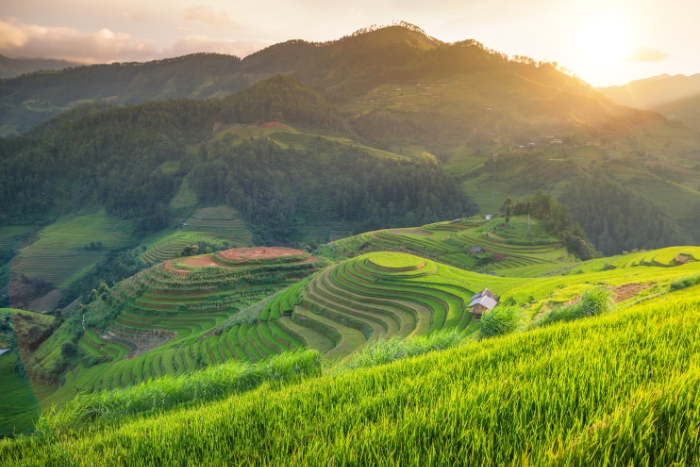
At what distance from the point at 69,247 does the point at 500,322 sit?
73.3 m

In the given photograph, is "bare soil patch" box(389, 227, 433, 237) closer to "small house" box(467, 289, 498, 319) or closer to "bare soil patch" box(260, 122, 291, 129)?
"small house" box(467, 289, 498, 319)

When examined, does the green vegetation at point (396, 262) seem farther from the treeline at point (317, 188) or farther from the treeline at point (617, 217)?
the treeline at point (617, 217)

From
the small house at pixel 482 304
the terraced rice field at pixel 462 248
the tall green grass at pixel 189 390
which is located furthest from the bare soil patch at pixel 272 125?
the tall green grass at pixel 189 390

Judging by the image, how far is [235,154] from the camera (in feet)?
290

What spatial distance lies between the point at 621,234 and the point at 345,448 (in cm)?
7274

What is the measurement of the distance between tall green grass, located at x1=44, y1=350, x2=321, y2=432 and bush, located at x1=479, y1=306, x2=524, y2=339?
2.93 metres

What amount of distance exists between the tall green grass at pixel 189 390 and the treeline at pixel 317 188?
6680 centimetres

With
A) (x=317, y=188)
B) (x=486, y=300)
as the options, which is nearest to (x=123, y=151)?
(x=317, y=188)

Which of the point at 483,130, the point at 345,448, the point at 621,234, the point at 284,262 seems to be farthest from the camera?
the point at 483,130

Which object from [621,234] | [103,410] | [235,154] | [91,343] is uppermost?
[235,154]

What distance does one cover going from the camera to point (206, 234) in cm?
6681

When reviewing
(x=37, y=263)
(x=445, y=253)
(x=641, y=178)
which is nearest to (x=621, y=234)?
(x=641, y=178)

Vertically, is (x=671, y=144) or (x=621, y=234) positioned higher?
(x=671, y=144)

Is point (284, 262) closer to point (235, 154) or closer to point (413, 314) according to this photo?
point (413, 314)
